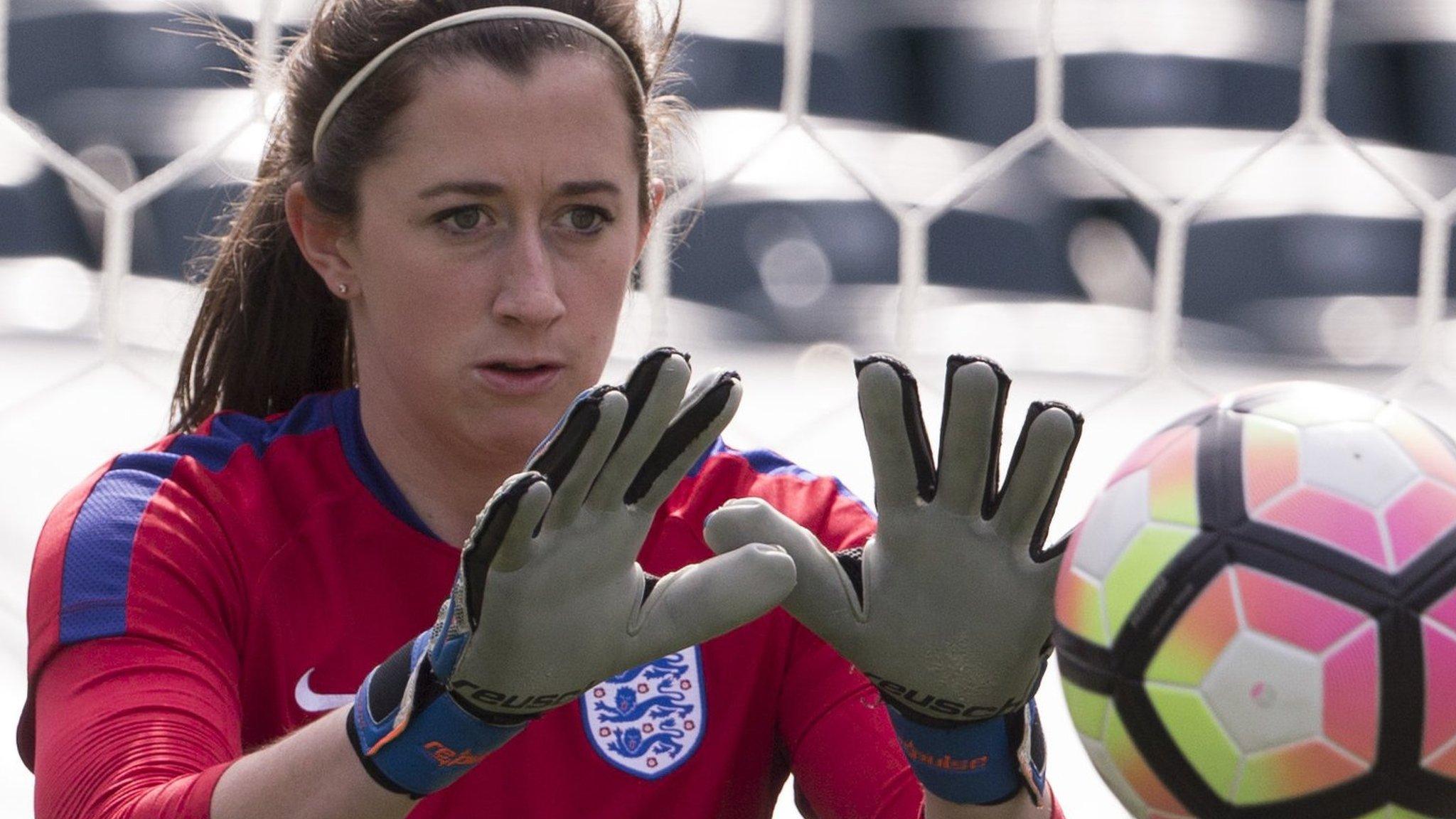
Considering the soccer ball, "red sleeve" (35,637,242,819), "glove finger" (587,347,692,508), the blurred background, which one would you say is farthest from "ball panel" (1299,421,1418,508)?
the blurred background

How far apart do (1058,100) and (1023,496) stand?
3.82ft

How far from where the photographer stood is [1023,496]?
118 centimetres

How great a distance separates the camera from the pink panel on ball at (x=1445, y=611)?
3.23 feet

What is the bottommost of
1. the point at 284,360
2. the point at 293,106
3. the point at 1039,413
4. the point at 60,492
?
the point at 60,492

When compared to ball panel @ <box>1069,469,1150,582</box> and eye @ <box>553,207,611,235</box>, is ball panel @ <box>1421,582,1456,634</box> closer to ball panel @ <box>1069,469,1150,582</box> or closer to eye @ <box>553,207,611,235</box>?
ball panel @ <box>1069,469,1150,582</box>

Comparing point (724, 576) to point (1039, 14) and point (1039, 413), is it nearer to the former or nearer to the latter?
point (1039, 413)

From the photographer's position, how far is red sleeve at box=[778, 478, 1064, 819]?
4.49ft

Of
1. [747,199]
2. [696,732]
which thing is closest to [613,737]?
[696,732]

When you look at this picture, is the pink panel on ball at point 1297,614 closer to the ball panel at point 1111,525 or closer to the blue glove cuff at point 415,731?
the ball panel at point 1111,525

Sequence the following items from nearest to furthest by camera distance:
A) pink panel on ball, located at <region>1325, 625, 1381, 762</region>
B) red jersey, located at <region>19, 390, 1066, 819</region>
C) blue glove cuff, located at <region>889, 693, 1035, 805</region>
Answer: pink panel on ball, located at <region>1325, 625, 1381, 762</region> < blue glove cuff, located at <region>889, 693, 1035, 805</region> < red jersey, located at <region>19, 390, 1066, 819</region>

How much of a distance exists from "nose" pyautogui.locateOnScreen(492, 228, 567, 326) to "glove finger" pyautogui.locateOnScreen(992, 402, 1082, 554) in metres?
0.38

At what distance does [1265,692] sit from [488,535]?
440 mm

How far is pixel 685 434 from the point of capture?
3.78ft

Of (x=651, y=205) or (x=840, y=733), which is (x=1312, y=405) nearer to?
(x=840, y=733)
